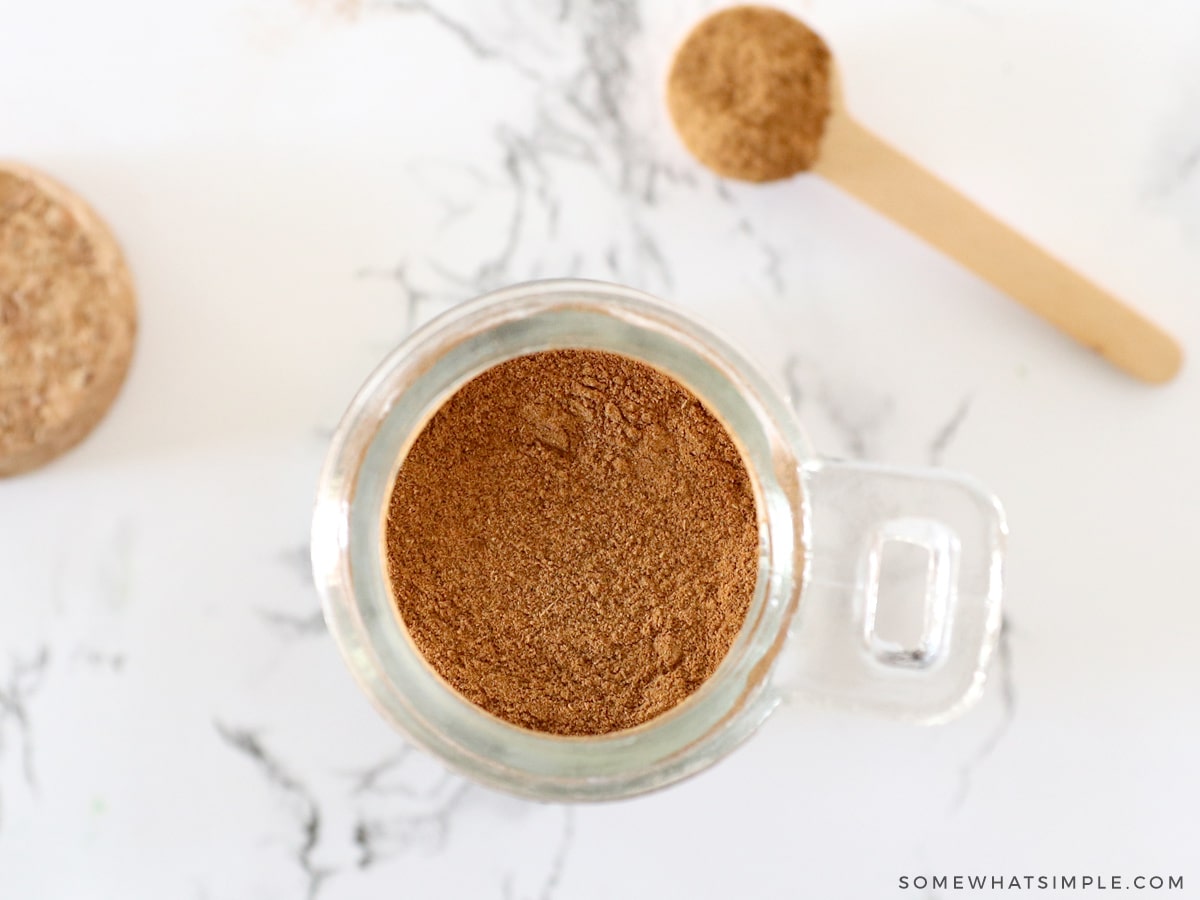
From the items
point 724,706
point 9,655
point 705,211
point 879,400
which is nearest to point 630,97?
point 705,211

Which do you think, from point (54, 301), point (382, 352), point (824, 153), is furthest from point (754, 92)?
point (54, 301)

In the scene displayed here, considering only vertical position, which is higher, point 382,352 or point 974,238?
point 974,238

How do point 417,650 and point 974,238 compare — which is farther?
point 974,238

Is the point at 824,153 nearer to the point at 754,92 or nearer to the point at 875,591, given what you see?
the point at 754,92

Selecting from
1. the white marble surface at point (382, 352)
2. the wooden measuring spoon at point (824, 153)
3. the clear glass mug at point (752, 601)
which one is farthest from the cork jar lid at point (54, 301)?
the wooden measuring spoon at point (824, 153)

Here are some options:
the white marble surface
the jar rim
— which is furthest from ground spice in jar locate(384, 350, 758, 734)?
the white marble surface

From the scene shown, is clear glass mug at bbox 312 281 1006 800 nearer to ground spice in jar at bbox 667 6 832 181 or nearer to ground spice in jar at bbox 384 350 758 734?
ground spice in jar at bbox 384 350 758 734
